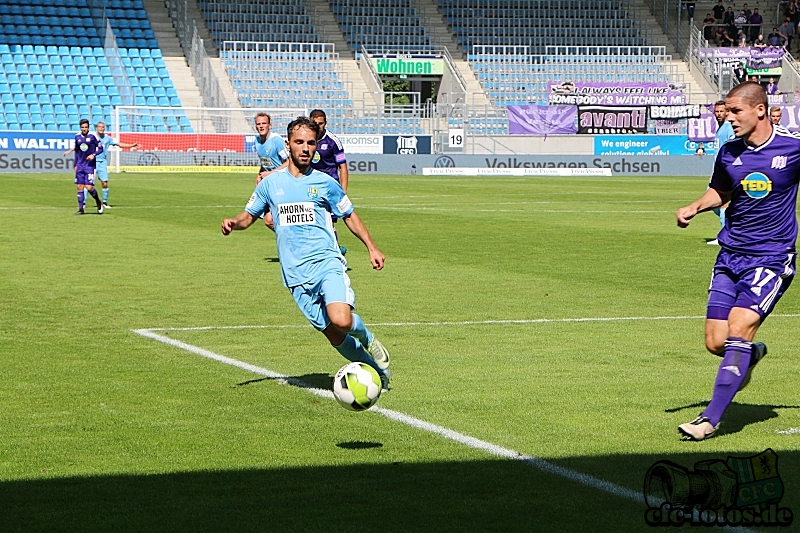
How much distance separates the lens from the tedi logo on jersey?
758cm

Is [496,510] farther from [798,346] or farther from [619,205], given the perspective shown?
[619,205]

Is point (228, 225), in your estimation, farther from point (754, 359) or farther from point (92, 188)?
point (92, 188)

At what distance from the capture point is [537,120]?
51.7 m

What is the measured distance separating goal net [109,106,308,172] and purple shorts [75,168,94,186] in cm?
2020

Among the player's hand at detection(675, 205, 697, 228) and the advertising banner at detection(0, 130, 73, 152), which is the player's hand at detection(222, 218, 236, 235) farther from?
the advertising banner at detection(0, 130, 73, 152)

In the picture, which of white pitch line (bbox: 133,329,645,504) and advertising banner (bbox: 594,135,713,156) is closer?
white pitch line (bbox: 133,329,645,504)

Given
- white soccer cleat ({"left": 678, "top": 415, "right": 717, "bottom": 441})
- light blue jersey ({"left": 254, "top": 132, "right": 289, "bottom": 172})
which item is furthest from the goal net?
white soccer cleat ({"left": 678, "top": 415, "right": 717, "bottom": 441})

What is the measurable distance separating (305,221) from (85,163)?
63.4 ft

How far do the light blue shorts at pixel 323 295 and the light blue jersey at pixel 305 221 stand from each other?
0.04 metres

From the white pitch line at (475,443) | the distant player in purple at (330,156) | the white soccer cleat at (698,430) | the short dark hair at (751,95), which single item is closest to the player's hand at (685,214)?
the short dark hair at (751,95)

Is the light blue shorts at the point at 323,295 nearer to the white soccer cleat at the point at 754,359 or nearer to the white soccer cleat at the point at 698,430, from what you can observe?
the white soccer cleat at the point at 698,430

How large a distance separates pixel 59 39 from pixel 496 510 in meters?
51.4

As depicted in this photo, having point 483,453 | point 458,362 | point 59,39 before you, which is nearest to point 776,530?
point 483,453

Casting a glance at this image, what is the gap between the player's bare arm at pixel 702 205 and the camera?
750 cm
